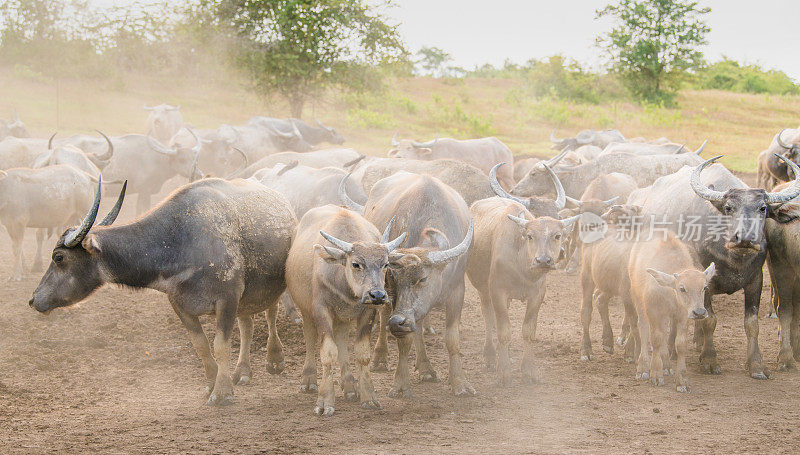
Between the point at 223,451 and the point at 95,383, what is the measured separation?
2.51 meters

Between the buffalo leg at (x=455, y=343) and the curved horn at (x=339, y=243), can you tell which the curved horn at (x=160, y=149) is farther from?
the curved horn at (x=339, y=243)

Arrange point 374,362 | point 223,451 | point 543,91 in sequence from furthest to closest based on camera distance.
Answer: point 543,91 < point 374,362 < point 223,451

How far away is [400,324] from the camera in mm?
6637

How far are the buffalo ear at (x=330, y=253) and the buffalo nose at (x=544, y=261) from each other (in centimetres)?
194

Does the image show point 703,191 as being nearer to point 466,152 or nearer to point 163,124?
point 466,152

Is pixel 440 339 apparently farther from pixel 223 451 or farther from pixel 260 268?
pixel 223 451

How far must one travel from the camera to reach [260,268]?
7699 mm

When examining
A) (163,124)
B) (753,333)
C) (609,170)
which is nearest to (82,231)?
(753,333)

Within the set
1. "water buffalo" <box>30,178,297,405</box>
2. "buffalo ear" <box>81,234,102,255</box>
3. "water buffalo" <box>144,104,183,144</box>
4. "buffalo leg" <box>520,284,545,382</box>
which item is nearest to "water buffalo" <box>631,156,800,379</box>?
"buffalo leg" <box>520,284,545,382</box>

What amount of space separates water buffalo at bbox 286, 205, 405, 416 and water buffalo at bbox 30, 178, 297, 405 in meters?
0.49

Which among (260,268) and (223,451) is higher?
(260,268)

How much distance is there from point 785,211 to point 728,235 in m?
0.74

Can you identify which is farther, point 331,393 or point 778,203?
point 778,203

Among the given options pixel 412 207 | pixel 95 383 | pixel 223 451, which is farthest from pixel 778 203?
pixel 95 383
